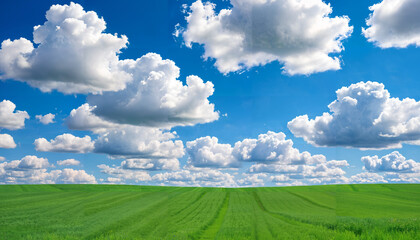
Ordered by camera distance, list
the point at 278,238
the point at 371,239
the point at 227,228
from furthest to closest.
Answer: the point at 227,228 < the point at 278,238 < the point at 371,239

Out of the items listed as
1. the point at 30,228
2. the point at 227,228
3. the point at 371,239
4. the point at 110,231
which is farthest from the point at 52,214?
the point at 371,239

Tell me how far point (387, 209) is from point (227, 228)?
3841cm

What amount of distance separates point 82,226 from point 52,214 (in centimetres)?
1130

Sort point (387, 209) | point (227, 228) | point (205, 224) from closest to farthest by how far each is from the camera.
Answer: point (227, 228), point (205, 224), point (387, 209)

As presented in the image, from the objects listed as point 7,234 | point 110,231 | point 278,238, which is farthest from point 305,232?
point 7,234

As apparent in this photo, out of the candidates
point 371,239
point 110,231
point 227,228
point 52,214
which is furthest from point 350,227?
point 52,214

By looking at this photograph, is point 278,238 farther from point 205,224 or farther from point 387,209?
point 387,209

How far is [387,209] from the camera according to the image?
176ft

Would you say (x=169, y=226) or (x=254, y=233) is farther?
(x=169, y=226)

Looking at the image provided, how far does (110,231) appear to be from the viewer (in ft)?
90.0

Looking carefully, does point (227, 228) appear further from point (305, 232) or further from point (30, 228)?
point (30, 228)

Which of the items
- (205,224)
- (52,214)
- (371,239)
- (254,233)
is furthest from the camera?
(52,214)

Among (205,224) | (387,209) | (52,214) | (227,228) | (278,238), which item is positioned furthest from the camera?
(387,209)

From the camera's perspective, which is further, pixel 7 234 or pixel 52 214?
pixel 52 214
